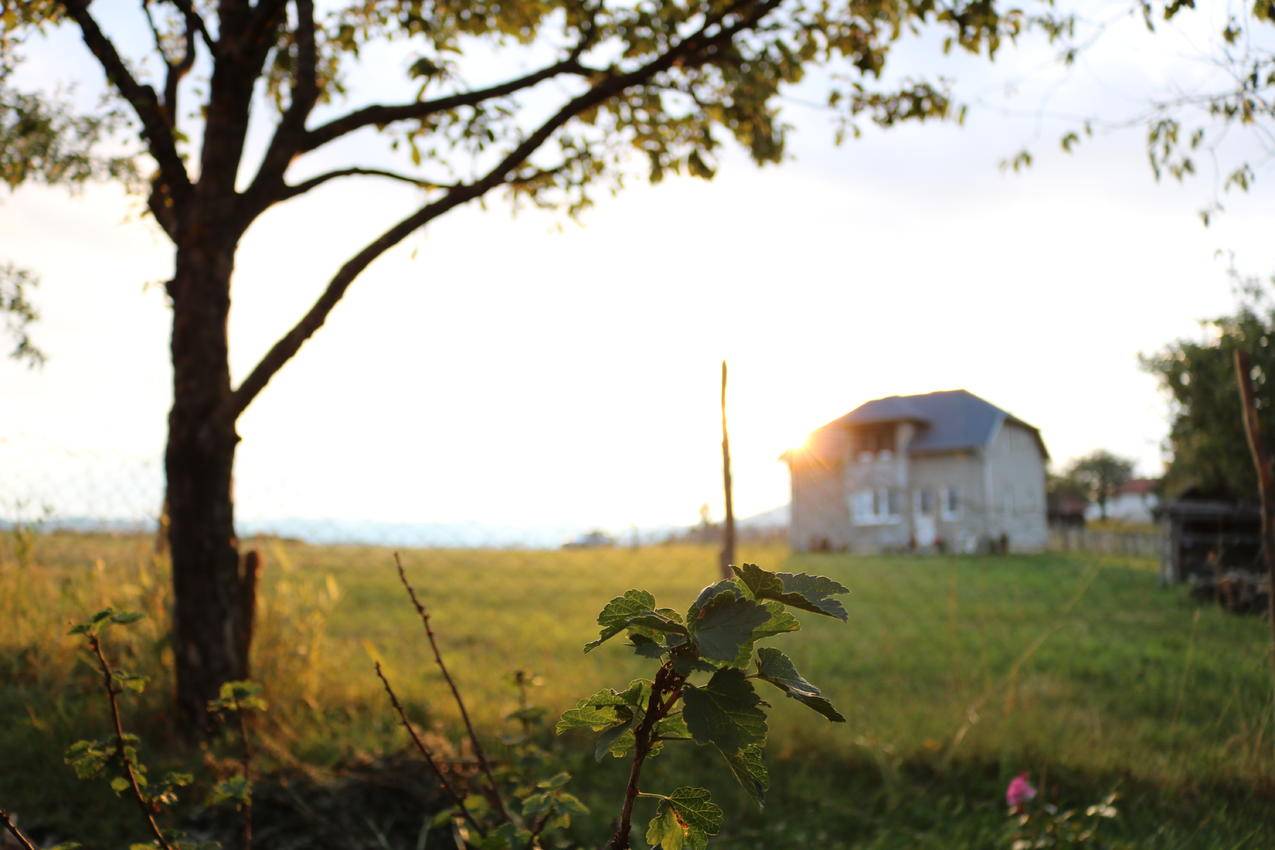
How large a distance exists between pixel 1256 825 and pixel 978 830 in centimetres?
116

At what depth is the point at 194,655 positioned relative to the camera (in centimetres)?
555

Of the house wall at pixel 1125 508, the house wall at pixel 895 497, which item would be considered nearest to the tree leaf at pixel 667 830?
the house wall at pixel 895 497

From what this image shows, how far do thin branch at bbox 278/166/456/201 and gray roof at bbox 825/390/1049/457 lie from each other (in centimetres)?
2769

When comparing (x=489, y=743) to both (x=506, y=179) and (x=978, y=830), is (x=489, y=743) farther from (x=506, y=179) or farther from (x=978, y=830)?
(x=506, y=179)

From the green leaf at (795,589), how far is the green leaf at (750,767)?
18 cm

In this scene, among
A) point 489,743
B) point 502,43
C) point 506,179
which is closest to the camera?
point 489,743

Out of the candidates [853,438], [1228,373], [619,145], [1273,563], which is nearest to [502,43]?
[619,145]

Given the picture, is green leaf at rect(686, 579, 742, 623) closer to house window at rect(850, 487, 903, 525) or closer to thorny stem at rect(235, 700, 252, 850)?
thorny stem at rect(235, 700, 252, 850)

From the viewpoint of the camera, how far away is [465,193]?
6094 millimetres

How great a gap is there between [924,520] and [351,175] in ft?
97.7

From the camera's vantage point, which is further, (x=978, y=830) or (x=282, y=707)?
(x=282, y=707)

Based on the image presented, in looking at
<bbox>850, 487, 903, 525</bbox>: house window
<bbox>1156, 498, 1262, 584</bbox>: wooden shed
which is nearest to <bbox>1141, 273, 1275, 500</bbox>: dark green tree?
<bbox>1156, 498, 1262, 584</bbox>: wooden shed

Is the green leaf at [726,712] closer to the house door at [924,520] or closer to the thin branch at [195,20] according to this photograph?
the thin branch at [195,20]

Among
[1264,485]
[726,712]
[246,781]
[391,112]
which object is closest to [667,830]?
[726,712]
